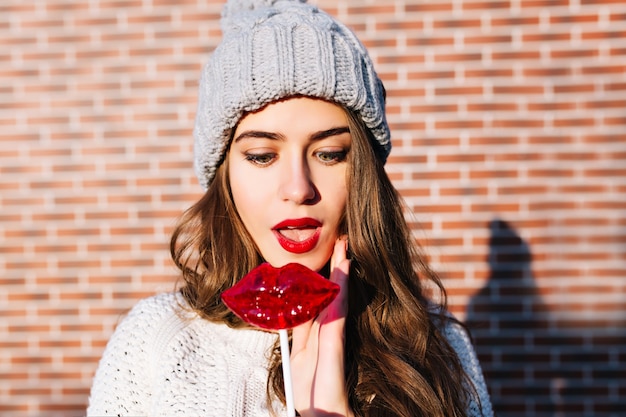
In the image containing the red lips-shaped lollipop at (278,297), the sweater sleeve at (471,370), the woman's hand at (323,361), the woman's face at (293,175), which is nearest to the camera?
the red lips-shaped lollipop at (278,297)

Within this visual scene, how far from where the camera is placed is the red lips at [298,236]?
1707mm

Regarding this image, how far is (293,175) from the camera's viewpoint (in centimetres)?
166

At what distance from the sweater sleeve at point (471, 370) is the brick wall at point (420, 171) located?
1226 millimetres

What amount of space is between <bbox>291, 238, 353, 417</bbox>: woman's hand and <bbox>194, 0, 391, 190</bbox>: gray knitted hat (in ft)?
1.58

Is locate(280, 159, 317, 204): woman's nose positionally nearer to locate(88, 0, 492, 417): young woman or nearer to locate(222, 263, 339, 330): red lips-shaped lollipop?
locate(88, 0, 492, 417): young woman

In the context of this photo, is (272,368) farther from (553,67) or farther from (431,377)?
(553,67)

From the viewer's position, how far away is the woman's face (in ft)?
5.51

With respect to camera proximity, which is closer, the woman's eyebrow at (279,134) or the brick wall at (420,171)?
the woman's eyebrow at (279,134)

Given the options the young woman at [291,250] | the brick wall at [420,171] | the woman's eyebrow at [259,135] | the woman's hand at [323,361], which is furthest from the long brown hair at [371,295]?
the brick wall at [420,171]

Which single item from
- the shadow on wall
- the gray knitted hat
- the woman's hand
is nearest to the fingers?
the woman's hand

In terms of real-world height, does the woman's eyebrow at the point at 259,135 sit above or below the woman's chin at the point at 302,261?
above

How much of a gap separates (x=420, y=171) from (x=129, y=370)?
2.10 metres

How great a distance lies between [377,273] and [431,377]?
14.0 inches

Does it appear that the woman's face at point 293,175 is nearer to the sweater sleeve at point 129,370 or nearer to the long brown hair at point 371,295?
the long brown hair at point 371,295
